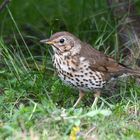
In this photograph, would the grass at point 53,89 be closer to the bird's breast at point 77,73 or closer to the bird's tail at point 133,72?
the bird's tail at point 133,72

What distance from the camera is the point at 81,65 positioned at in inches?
288

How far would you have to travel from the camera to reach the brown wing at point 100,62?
744cm

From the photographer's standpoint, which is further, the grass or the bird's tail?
the bird's tail

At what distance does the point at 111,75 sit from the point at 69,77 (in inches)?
25.2

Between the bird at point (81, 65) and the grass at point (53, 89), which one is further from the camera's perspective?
the bird at point (81, 65)

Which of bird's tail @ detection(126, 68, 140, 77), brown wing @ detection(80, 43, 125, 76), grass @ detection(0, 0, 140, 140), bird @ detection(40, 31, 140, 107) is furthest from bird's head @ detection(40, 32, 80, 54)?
bird's tail @ detection(126, 68, 140, 77)

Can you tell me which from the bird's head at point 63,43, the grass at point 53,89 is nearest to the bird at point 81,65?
the bird's head at point 63,43

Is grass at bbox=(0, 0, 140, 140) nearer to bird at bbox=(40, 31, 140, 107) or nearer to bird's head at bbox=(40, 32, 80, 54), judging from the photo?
bird at bbox=(40, 31, 140, 107)

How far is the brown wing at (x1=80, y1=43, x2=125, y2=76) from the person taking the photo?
744 centimetres

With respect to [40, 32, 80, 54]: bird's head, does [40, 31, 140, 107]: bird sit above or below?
below

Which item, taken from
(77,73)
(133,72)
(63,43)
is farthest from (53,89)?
(133,72)

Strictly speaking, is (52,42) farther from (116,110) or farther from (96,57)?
(116,110)

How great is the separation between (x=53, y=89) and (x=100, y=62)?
58 centimetres

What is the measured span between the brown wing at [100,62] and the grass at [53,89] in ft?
0.77
